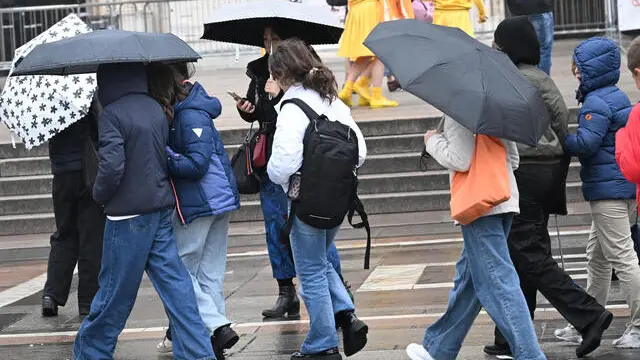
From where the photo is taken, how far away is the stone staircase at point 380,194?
12.6 metres

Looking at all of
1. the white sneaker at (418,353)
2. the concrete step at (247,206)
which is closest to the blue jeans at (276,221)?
the white sneaker at (418,353)

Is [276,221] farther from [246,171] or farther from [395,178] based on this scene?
[395,178]

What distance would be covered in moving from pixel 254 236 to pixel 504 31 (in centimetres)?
593

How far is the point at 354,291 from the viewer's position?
31.1 ft

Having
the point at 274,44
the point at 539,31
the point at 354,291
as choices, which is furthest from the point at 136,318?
the point at 539,31

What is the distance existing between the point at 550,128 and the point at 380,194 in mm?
6420

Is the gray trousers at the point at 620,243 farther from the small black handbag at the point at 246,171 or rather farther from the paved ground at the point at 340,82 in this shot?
the paved ground at the point at 340,82

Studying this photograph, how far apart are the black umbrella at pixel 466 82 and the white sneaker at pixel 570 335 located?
5.28ft

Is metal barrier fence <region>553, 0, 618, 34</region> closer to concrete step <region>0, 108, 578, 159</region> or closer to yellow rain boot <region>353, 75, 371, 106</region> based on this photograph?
yellow rain boot <region>353, 75, 371, 106</region>

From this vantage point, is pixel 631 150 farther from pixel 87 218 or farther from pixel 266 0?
pixel 87 218

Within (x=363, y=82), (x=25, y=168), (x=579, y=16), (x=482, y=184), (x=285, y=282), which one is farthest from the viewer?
(x=579, y=16)

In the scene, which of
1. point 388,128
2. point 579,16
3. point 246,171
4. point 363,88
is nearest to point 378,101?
point 363,88

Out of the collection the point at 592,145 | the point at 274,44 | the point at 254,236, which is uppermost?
the point at 274,44

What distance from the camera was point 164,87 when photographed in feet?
23.8
